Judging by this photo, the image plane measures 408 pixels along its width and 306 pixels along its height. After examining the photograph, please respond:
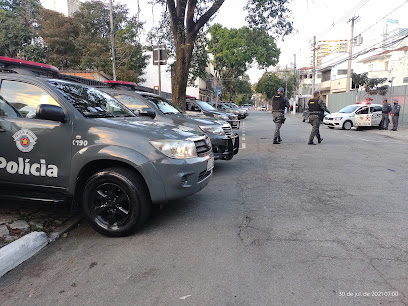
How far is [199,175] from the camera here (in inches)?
156

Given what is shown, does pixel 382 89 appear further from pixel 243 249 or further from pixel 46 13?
pixel 46 13

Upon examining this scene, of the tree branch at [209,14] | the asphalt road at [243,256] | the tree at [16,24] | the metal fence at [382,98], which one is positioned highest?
the tree at [16,24]

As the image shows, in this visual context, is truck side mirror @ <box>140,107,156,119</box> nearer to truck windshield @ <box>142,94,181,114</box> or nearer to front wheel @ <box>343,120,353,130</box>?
truck windshield @ <box>142,94,181,114</box>

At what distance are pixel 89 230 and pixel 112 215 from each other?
0.51m

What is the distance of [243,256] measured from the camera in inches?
127

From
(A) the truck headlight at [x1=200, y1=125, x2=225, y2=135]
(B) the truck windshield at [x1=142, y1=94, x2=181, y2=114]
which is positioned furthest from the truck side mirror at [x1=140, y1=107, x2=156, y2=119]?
(A) the truck headlight at [x1=200, y1=125, x2=225, y2=135]

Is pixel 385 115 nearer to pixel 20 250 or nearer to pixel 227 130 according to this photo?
pixel 227 130

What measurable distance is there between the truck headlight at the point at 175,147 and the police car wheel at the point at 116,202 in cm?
43

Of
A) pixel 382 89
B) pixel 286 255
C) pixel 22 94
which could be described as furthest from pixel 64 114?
pixel 382 89

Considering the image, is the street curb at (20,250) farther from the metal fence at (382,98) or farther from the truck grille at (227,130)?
the metal fence at (382,98)

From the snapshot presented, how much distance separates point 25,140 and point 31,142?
86mm

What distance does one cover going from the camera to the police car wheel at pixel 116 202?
11.8ft

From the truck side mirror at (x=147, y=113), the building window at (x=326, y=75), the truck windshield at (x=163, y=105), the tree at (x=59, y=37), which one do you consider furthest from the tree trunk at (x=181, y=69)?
the building window at (x=326, y=75)

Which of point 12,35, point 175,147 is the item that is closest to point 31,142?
point 175,147
